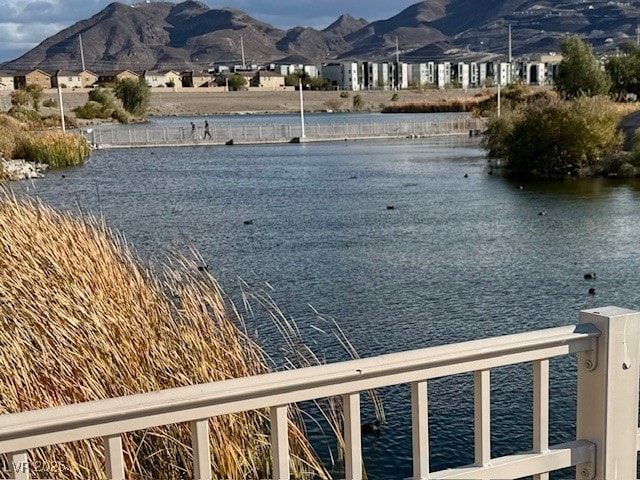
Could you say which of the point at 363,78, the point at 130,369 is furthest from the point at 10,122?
the point at 363,78

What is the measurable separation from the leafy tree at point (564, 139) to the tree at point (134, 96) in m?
60.7

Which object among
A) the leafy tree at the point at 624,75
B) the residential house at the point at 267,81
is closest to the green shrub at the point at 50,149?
the leafy tree at the point at 624,75

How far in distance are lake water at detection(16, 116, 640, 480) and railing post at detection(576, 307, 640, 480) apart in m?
3.44

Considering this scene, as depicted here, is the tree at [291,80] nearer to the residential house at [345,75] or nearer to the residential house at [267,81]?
the residential house at [267,81]

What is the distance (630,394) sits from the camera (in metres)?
2.64

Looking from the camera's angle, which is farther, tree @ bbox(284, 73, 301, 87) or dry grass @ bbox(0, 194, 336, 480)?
tree @ bbox(284, 73, 301, 87)

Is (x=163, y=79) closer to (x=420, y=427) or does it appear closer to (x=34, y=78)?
(x=34, y=78)

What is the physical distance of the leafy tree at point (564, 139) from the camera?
2719 centimetres

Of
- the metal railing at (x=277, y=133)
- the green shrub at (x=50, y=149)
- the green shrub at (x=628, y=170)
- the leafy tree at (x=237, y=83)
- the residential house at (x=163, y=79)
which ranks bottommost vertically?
the green shrub at (x=628, y=170)

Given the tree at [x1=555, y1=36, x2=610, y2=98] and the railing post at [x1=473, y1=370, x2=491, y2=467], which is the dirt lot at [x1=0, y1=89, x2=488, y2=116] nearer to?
the tree at [x1=555, y1=36, x2=610, y2=98]

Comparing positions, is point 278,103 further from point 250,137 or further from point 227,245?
point 227,245

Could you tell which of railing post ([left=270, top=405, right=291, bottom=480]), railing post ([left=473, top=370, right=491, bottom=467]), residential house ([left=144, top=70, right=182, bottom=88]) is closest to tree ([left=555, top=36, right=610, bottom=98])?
railing post ([left=473, top=370, right=491, bottom=467])

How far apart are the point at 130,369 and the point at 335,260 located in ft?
28.8

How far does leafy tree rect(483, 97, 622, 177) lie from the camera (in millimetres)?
27188
